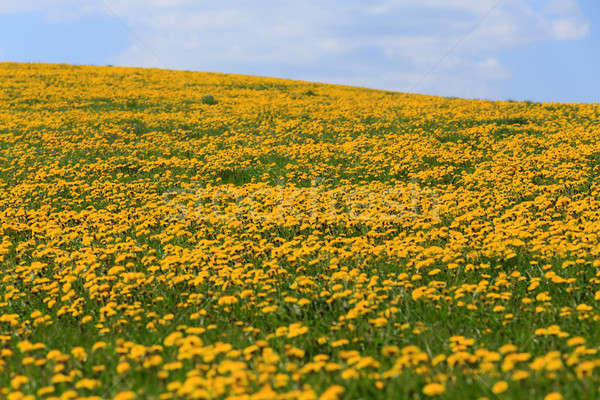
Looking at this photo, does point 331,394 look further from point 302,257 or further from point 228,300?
point 302,257

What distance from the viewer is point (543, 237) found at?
22.2 ft

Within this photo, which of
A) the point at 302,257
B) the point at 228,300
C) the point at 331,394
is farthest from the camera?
the point at 302,257

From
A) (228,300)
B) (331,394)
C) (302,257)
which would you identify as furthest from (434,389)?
(302,257)

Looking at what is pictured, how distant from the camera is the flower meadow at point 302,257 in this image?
396 cm

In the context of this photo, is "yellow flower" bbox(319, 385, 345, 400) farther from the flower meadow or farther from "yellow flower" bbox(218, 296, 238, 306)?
"yellow flower" bbox(218, 296, 238, 306)

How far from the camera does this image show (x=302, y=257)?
24.4 feet

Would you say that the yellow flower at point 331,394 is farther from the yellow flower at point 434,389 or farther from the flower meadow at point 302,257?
the yellow flower at point 434,389

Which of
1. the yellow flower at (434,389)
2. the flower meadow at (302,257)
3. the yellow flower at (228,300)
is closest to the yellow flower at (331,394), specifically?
the flower meadow at (302,257)

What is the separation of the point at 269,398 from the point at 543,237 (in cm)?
528

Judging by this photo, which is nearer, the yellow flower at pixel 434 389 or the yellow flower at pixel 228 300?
the yellow flower at pixel 434 389

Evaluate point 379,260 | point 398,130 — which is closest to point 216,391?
point 379,260

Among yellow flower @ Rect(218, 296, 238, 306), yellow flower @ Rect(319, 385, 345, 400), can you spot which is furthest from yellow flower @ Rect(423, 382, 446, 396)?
yellow flower @ Rect(218, 296, 238, 306)

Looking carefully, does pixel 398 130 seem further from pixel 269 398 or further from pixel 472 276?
pixel 269 398

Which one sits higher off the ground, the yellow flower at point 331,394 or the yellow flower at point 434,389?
the yellow flower at point 434,389
